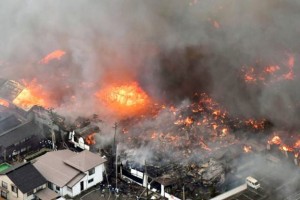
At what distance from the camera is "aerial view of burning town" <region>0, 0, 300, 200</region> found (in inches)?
1366

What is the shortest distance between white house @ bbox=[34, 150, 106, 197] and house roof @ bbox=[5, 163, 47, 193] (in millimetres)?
645

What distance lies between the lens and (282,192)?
34.2 metres

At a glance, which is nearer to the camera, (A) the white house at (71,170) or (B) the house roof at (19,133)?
(A) the white house at (71,170)

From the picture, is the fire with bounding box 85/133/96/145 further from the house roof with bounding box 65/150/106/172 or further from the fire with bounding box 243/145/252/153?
the fire with bounding box 243/145/252/153

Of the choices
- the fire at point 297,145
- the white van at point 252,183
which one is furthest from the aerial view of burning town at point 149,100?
the fire at point 297,145

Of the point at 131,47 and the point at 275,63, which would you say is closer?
the point at 275,63

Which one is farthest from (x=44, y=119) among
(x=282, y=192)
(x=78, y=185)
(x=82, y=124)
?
(x=282, y=192)

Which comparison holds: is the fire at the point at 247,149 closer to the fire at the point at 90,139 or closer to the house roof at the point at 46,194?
the fire at the point at 90,139

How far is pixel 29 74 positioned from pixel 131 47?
26.0ft

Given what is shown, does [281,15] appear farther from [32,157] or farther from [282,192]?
[32,157]

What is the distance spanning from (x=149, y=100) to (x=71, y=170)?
979 centimetres

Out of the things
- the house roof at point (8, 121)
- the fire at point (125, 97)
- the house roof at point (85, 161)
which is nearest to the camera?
the house roof at point (85, 161)

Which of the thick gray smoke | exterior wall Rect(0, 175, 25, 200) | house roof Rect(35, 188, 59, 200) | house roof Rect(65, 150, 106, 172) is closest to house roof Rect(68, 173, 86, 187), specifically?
house roof Rect(65, 150, 106, 172)

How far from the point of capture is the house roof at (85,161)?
113 ft
